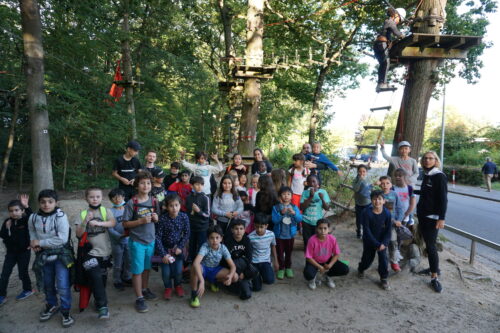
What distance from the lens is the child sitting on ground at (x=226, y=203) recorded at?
4414 mm

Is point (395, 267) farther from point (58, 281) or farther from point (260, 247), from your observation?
point (58, 281)

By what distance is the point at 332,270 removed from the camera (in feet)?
13.3

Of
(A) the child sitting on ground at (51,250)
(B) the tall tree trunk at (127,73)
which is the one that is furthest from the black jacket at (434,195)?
(B) the tall tree trunk at (127,73)

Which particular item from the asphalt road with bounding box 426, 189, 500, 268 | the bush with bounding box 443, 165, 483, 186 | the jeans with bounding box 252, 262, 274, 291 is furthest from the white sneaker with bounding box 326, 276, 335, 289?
the bush with bounding box 443, 165, 483, 186

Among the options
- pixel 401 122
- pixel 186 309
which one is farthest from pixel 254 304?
pixel 401 122

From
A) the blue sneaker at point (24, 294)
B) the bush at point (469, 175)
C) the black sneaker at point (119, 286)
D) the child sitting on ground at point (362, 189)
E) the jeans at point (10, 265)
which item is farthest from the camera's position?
the bush at point (469, 175)

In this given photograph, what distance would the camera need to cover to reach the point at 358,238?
244 inches

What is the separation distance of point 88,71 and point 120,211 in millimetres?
7053

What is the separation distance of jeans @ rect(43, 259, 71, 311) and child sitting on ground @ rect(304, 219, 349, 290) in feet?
9.59

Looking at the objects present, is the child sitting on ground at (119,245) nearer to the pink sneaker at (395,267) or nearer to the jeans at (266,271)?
the jeans at (266,271)

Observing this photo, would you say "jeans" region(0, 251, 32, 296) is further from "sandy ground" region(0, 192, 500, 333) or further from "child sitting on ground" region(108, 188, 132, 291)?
"child sitting on ground" region(108, 188, 132, 291)

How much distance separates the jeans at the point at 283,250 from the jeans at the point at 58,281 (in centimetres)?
Result: 274

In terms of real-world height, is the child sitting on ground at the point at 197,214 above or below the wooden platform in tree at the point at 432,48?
below

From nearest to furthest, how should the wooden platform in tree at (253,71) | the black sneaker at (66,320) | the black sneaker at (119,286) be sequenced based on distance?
the black sneaker at (66,320) → the black sneaker at (119,286) → the wooden platform in tree at (253,71)
